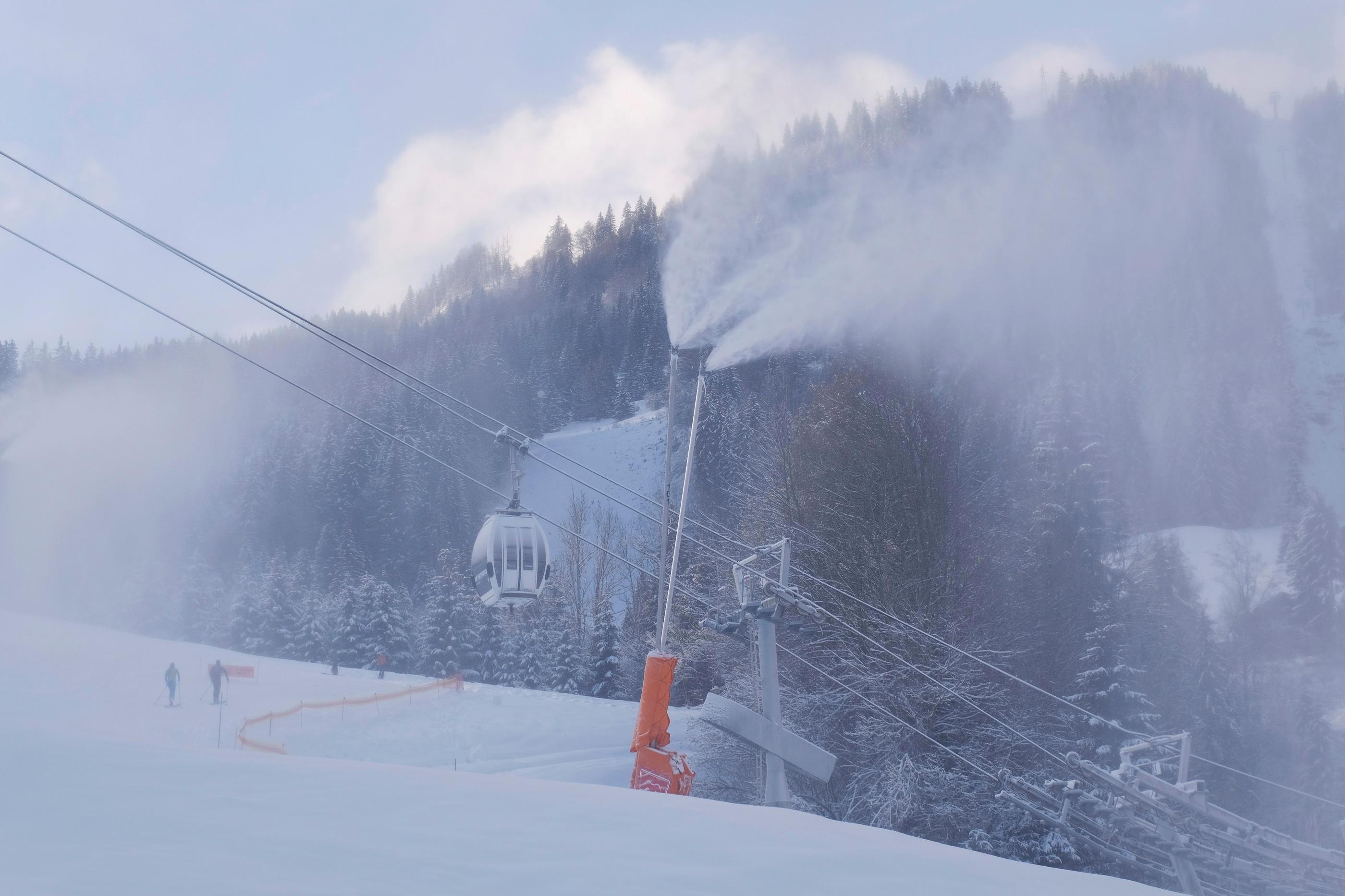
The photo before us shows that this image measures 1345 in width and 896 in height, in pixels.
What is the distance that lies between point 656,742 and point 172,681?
23.9 metres

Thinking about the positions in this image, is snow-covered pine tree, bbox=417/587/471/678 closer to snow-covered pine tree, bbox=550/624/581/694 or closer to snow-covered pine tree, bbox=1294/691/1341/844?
snow-covered pine tree, bbox=550/624/581/694

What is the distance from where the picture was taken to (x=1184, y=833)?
693 inches

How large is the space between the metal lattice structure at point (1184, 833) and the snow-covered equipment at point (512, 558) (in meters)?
8.66

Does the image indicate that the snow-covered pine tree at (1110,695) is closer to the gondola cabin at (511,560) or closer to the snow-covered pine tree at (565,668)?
the gondola cabin at (511,560)

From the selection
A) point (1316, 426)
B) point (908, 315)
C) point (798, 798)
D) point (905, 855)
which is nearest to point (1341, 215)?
point (1316, 426)

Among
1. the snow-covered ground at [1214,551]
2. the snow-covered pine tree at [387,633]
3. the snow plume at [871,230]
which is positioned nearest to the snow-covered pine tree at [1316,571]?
the snow-covered ground at [1214,551]

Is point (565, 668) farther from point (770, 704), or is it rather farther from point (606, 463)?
point (606, 463)

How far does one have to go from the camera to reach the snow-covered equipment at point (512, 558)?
13570mm

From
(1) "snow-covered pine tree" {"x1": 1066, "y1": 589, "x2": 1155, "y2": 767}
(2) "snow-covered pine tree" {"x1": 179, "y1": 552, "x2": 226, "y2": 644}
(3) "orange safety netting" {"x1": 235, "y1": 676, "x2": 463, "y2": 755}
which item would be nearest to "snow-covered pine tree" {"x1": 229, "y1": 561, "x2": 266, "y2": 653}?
(2) "snow-covered pine tree" {"x1": 179, "y1": 552, "x2": 226, "y2": 644}

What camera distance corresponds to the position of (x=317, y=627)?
199 ft

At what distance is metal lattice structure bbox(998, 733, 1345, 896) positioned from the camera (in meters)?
16.8

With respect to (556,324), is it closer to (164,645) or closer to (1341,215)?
(164,645)

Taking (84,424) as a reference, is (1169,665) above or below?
below

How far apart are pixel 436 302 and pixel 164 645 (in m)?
120
